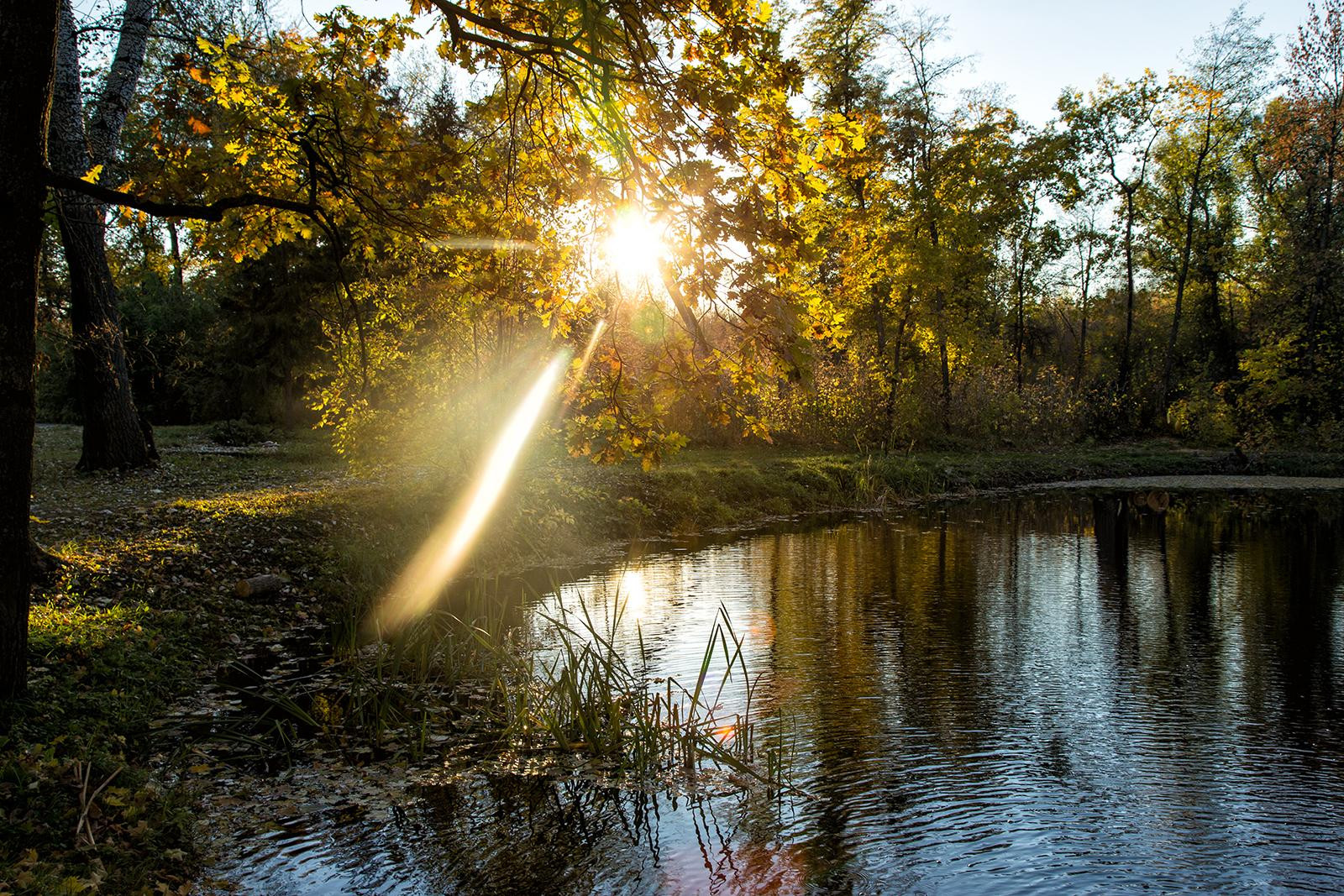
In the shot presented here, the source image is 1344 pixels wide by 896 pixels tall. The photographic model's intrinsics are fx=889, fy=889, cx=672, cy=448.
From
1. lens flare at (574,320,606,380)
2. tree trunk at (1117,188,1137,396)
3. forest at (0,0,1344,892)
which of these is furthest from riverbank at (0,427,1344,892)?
tree trunk at (1117,188,1137,396)

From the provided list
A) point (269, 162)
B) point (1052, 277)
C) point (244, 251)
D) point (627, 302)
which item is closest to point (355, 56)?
point (269, 162)

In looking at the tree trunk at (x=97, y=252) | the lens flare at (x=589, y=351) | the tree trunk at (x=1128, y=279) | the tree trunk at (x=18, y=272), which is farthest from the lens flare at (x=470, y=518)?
the tree trunk at (x=1128, y=279)

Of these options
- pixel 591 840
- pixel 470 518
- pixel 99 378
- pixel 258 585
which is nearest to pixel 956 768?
pixel 591 840

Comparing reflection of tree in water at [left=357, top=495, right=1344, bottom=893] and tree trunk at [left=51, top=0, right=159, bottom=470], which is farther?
tree trunk at [left=51, top=0, right=159, bottom=470]

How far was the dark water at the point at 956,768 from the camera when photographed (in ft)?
16.0

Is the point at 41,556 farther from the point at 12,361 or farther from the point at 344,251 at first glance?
the point at 344,251

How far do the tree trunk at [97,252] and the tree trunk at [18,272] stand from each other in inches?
181

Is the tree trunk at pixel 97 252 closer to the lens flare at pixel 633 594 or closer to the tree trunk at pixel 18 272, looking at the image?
the tree trunk at pixel 18 272

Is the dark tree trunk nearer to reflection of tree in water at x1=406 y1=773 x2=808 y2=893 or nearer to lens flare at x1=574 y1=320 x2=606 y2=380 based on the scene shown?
lens flare at x1=574 y1=320 x2=606 y2=380

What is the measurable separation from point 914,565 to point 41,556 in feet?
37.8

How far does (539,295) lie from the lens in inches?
250

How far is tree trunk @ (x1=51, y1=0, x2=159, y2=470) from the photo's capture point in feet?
38.2

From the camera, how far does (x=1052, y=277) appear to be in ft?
153

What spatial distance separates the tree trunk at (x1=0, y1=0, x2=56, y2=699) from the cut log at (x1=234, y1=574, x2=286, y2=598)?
13.2 ft
